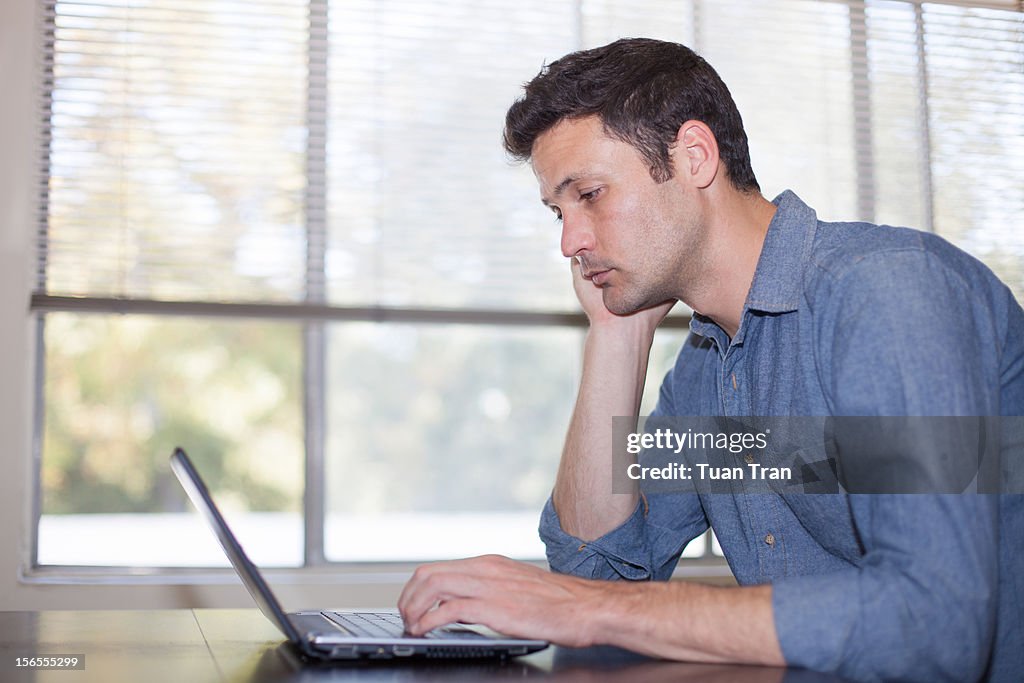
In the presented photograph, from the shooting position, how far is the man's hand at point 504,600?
3.31 feet

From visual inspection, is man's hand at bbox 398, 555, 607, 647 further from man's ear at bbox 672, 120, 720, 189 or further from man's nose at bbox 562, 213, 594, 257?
man's ear at bbox 672, 120, 720, 189

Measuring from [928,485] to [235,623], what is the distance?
2.74 feet

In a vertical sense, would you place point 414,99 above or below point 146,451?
above

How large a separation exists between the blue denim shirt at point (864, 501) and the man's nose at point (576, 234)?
9.5 inches

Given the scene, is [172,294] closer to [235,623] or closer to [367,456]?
[367,456]

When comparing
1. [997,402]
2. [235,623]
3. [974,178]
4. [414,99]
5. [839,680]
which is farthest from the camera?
[974,178]

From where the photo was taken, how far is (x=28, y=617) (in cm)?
128

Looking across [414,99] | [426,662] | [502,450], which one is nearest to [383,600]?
[502,450]

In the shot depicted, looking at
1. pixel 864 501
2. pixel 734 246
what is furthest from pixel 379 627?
pixel 734 246

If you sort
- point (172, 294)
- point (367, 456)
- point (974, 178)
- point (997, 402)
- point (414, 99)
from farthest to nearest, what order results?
point (367, 456)
point (974, 178)
point (414, 99)
point (172, 294)
point (997, 402)

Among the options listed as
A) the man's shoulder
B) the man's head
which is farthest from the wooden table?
the man's head

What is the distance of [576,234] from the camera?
1.51m

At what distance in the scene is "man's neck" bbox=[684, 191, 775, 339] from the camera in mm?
1493

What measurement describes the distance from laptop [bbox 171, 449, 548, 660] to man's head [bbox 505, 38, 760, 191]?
0.76 m
